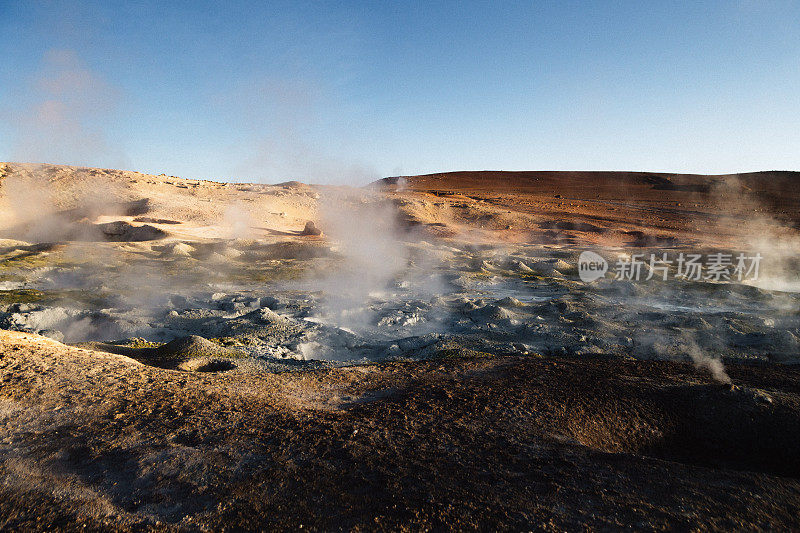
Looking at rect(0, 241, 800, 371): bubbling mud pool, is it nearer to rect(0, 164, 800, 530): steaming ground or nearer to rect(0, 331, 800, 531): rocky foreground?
rect(0, 164, 800, 530): steaming ground

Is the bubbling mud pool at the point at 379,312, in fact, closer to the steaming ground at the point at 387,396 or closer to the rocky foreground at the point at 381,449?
the steaming ground at the point at 387,396

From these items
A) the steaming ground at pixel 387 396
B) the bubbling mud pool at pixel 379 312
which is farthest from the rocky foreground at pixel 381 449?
the bubbling mud pool at pixel 379 312

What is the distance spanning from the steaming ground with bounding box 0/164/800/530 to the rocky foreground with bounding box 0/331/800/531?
0.05 ft

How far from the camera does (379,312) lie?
22.1 feet

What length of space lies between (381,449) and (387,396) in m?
0.95

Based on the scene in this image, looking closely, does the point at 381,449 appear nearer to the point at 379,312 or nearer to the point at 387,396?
the point at 387,396

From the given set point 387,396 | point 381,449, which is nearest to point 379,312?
point 387,396

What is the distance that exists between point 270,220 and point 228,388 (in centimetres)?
1541

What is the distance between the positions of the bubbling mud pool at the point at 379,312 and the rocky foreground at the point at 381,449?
1239 mm

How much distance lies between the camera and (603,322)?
6.06 meters

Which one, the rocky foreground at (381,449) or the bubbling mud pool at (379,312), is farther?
the bubbling mud pool at (379,312)

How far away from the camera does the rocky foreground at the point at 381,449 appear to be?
1.91 meters

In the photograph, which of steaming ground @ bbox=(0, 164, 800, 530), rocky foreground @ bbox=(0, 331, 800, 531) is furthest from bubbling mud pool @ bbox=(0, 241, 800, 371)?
rocky foreground @ bbox=(0, 331, 800, 531)

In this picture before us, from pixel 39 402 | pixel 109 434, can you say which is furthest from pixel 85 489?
pixel 39 402
